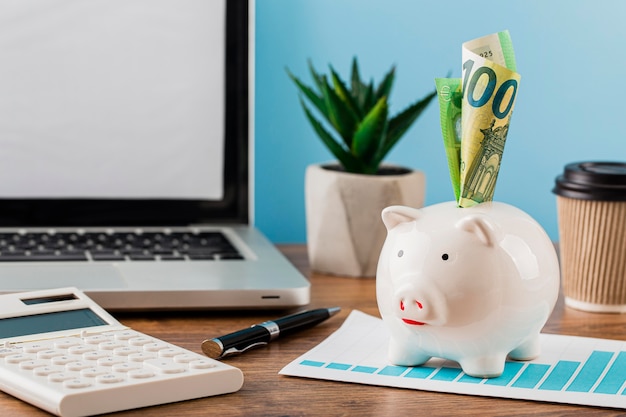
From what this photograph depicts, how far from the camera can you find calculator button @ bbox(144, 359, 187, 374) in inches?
21.4

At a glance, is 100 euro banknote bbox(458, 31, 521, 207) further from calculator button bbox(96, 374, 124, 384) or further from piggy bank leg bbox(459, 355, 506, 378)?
calculator button bbox(96, 374, 124, 384)

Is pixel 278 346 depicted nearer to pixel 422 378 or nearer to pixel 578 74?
pixel 422 378

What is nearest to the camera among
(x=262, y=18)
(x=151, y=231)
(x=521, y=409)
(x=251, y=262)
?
(x=521, y=409)

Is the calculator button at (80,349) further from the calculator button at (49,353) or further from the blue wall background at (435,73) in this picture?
the blue wall background at (435,73)

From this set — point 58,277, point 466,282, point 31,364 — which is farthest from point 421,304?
point 58,277

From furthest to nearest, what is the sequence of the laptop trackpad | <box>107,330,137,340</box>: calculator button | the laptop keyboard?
the laptop keyboard < the laptop trackpad < <box>107,330,137,340</box>: calculator button

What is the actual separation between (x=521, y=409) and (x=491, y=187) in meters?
0.15

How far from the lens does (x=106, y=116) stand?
1.02m

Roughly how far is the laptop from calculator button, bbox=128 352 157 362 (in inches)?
15.7

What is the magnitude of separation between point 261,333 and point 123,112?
1.43 ft

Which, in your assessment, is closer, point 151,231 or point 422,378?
point 422,378

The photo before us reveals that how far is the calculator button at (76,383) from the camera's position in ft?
1.66

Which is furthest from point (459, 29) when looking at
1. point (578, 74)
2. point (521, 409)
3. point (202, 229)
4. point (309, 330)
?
point (521, 409)

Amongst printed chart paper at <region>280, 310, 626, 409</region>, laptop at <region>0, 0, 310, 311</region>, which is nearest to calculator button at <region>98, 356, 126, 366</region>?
printed chart paper at <region>280, 310, 626, 409</region>
